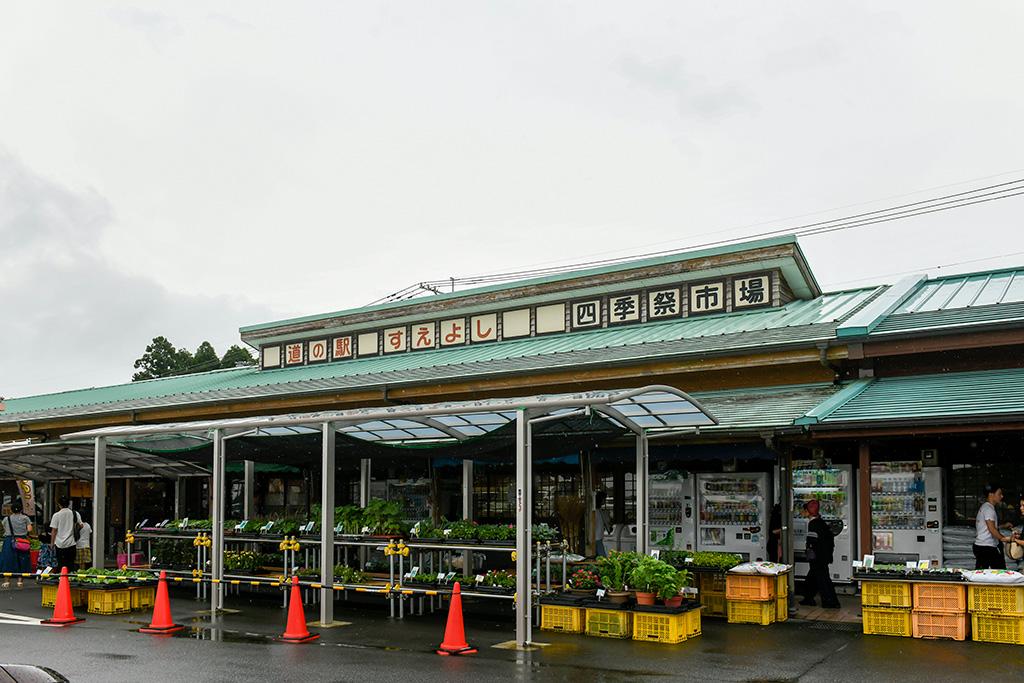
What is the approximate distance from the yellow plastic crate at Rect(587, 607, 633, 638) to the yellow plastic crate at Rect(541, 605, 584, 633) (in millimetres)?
175

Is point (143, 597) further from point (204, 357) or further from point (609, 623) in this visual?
point (204, 357)

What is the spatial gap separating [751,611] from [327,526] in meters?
6.09

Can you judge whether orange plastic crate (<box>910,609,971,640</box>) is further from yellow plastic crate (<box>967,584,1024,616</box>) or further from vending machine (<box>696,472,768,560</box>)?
vending machine (<box>696,472,768,560</box>)

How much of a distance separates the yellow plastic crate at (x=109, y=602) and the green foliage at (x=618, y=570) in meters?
7.73

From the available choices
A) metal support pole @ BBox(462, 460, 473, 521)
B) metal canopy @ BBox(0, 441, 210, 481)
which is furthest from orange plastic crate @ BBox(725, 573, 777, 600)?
metal canopy @ BBox(0, 441, 210, 481)

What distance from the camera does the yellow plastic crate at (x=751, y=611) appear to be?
13484 millimetres

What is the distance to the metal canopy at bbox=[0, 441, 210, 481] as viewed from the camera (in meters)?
18.5

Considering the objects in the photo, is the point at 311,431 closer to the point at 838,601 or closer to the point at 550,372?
the point at 550,372

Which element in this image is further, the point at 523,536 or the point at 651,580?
the point at 651,580

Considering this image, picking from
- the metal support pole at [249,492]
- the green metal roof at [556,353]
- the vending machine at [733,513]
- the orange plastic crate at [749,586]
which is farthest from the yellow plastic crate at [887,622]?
the metal support pole at [249,492]

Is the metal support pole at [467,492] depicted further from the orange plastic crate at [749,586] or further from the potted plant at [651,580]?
the orange plastic crate at [749,586]

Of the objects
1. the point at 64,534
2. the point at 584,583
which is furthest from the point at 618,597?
the point at 64,534

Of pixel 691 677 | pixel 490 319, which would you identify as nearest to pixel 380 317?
pixel 490 319

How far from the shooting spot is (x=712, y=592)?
568 inches
